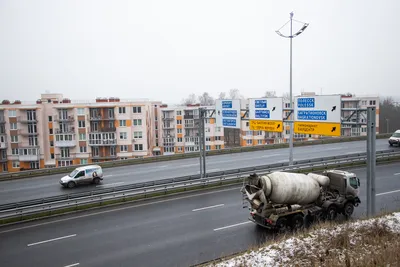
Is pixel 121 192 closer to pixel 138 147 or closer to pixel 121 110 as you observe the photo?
pixel 138 147

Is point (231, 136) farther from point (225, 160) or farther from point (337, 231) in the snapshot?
point (337, 231)

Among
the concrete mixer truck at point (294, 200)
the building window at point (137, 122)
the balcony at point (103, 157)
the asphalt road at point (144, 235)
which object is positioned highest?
the building window at point (137, 122)

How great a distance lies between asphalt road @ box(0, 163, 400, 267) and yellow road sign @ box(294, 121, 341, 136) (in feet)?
13.6

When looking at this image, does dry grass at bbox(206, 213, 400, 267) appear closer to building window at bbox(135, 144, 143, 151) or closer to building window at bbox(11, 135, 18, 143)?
building window at bbox(135, 144, 143, 151)

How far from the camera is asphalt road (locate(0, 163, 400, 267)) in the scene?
1165 cm

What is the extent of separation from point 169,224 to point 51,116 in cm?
4439

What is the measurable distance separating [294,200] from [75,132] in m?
43.9

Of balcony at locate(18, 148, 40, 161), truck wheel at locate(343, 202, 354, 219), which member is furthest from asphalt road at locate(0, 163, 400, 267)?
balcony at locate(18, 148, 40, 161)

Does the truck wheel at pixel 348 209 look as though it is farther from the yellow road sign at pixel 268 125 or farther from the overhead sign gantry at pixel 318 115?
the yellow road sign at pixel 268 125

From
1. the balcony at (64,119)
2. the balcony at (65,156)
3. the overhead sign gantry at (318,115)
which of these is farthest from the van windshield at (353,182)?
the balcony at (65,156)

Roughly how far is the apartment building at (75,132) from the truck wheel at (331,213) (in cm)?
3922

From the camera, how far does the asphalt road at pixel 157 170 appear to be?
23.5 m

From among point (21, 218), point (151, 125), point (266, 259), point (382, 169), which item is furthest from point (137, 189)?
point (151, 125)

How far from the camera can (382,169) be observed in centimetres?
2523
